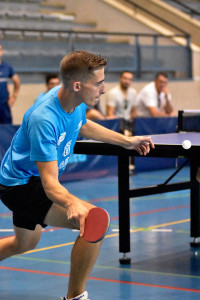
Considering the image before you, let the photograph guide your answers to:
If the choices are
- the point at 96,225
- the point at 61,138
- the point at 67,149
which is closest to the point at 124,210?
the point at 67,149

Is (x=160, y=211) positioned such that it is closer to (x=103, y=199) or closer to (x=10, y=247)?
(x=103, y=199)

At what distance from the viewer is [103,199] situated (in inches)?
335

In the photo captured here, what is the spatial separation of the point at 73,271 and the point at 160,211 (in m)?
4.04

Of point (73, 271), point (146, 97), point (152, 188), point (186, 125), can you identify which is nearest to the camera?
point (73, 271)

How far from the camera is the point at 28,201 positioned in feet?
12.6

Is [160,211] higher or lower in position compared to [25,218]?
lower

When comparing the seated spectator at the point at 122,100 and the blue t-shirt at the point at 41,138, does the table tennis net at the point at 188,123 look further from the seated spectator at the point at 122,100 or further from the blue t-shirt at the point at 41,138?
the seated spectator at the point at 122,100

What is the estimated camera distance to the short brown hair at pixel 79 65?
3.57 metres

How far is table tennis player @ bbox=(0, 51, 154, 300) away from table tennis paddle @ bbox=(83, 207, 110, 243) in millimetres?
34

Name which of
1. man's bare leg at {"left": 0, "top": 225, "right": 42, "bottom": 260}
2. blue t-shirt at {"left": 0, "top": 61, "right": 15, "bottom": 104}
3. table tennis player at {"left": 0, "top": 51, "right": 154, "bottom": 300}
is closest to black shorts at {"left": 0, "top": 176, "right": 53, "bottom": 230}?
table tennis player at {"left": 0, "top": 51, "right": 154, "bottom": 300}

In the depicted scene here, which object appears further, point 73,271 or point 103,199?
point 103,199

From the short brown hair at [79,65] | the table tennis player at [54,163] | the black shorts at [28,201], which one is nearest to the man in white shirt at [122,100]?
the table tennis player at [54,163]

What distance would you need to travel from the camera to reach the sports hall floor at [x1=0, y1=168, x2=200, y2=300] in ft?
14.9

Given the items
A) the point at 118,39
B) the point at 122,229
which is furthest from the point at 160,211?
the point at 118,39
